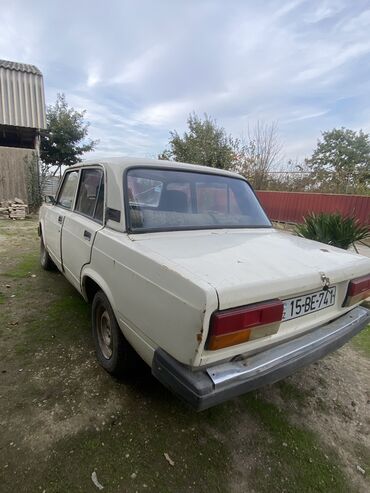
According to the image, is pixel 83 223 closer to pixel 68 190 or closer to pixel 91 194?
pixel 91 194

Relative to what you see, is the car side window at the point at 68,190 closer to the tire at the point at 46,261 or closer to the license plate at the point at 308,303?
the tire at the point at 46,261

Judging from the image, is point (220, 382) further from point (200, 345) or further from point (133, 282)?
point (133, 282)

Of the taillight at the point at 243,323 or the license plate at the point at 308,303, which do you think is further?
the license plate at the point at 308,303

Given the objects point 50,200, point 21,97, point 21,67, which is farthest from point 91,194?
point 21,67

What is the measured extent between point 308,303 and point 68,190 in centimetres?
310

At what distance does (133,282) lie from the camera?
186 cm

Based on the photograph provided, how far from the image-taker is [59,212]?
12.2ft

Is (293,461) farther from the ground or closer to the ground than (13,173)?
closer to the ground

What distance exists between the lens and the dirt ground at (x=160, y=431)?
67.8 inches

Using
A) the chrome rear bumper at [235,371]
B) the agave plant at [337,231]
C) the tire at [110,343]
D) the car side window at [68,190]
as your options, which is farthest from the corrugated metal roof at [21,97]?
the chrome rear bumper at [235,371]

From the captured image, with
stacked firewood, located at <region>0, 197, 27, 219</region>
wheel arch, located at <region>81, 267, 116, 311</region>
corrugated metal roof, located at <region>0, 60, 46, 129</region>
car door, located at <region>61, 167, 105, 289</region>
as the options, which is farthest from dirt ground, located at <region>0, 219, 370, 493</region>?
corrugated metal roof, located at <region>0, 60, 46, 129</region>

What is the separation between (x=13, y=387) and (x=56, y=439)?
0.69m

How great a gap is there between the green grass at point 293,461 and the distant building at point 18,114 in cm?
1235

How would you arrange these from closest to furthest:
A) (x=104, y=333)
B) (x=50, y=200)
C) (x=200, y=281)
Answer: (x=200, y=281) → (x=104, y=333) → (x=50, y=200)
